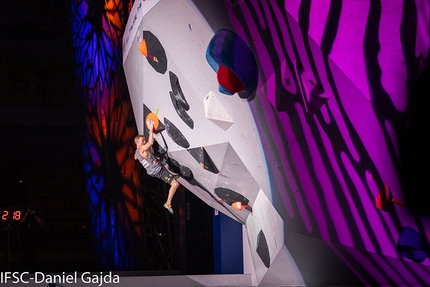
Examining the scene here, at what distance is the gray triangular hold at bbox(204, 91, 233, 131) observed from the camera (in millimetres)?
3766

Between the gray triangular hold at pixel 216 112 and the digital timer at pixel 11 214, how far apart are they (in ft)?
12.6

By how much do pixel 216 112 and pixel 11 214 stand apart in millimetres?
3968

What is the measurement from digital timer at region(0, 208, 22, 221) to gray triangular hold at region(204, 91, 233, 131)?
151 inches

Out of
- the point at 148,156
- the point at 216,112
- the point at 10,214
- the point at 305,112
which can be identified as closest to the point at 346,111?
the point at 305,112

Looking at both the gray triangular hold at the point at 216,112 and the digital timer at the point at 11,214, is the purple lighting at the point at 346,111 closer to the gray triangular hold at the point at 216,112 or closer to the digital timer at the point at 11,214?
the gray triangular hold at the point at 216,112

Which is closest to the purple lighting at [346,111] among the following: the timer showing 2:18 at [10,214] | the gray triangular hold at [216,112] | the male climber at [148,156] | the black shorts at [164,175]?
the gray triangular hold at [216,112]

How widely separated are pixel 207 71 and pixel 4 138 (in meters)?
10.8

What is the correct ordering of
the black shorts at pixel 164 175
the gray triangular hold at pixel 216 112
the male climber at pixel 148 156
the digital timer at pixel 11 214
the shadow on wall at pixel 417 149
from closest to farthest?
the shadow on wall at pixel 417 149, the gray triangular hold at pixel 216 112, the male climber at pixel 148 156, the black shorts at pixel 164 175, the digital timer at pixel 11 214

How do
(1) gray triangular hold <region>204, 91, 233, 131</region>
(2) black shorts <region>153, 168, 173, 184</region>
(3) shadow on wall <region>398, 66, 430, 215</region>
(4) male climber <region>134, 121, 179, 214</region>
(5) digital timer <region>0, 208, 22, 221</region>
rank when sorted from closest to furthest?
1. (3) shadow on wall <region>398, 66, 430, 215</region>
2. (1) gray triangular hold <region>204, 91, 233, 131</region>
3. (4) male climber <region>134, 121, 179, 214</region>
4. (2) black shorts <region>153, 168, 173, 184</region>
5. (5) digital timer <region>0, 208, 22, 221</region>

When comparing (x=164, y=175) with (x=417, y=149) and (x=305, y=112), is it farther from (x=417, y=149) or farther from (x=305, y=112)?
(x=417, y=149)

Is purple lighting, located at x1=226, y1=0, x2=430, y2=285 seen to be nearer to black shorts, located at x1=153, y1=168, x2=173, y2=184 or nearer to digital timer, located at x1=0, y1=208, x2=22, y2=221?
black shorts, located at x1=153, y1=168, x2=173, y2=184

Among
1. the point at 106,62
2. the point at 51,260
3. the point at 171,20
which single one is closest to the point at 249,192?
the point at 171,20

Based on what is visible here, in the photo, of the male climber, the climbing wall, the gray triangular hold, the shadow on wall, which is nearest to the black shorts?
the male climber

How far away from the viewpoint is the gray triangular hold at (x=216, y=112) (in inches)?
148
